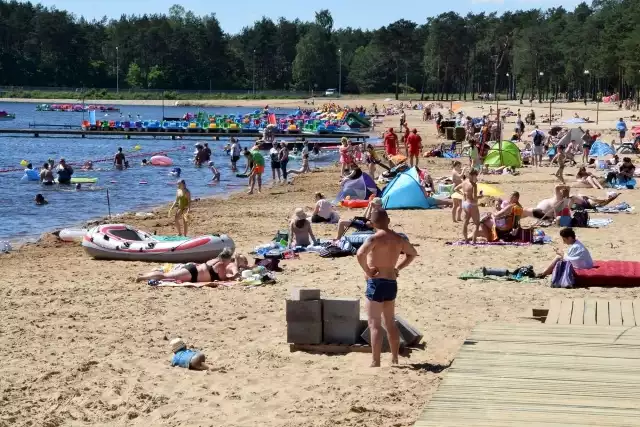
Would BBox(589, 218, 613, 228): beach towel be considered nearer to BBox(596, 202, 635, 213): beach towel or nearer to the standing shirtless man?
BBox(596, 202, 635, 213): beach towel

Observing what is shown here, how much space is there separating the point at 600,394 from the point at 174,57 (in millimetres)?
133659

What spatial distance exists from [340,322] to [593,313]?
2364mm

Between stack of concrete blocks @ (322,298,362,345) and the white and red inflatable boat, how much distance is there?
5.89 meters

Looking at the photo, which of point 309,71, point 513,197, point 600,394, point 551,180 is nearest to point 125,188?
point 551,180

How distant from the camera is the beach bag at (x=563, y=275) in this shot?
1198 cm

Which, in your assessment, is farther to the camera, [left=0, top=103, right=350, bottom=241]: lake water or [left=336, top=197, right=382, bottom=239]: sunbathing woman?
[left=0, top=103, right=350, bottom=241]: lake water

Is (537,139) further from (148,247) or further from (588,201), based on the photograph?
(148,247)

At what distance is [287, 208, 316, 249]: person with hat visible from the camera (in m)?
15.6

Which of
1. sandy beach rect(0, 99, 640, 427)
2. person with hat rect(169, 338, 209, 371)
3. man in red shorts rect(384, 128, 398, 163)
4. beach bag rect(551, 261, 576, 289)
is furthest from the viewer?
man in red shorts rect(384, 128, 398, 163)

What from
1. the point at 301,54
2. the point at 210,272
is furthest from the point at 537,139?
the point at 301,54

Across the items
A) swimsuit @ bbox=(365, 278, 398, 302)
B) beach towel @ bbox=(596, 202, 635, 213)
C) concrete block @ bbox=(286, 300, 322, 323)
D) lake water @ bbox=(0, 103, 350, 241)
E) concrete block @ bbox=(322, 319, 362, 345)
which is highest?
swimsuit @ bbox=(365, 278, 398, 302)

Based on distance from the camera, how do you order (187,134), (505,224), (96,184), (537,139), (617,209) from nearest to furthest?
(505,224)
(617,209)
(537,139)
(96,184)
(187,134)

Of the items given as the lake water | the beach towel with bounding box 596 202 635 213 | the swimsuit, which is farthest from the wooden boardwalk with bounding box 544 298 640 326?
the lake water

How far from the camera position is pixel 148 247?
15500 millimetres
